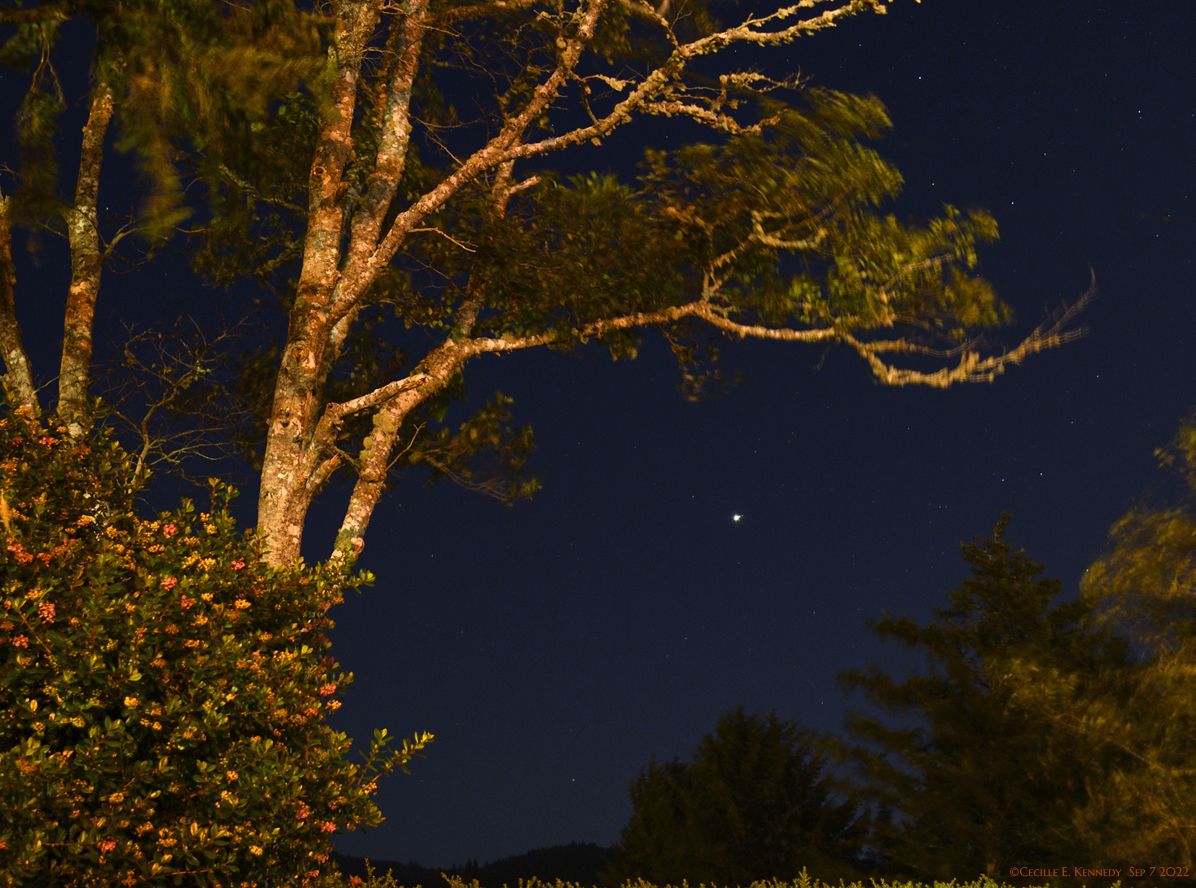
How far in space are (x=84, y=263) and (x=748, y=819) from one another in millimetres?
28689

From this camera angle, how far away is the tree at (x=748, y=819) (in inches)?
1355

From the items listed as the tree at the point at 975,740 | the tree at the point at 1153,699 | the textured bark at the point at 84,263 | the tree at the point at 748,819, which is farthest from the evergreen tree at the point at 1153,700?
the tree at the point at 748,819

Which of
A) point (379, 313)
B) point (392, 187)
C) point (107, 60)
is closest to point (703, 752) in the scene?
point (379, 313)

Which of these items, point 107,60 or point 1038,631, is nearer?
point 107,60

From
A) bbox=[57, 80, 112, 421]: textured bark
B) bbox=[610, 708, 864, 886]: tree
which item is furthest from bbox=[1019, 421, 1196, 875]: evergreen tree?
bbox=[610, 708, 864, 886]: tree

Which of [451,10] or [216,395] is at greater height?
[451,10]

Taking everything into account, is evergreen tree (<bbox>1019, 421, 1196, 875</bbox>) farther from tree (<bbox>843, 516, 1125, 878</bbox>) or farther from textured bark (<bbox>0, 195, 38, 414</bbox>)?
textured bark (<bbox>0, 195, 38, 414</bbox>)

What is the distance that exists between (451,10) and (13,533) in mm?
9954

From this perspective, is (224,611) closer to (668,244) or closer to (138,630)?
(138,630)

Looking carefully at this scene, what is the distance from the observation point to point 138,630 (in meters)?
6.83

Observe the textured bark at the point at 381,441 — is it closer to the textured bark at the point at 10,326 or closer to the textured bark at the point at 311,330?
the textured bark at the point at 311,330

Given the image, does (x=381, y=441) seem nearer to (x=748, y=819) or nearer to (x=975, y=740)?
(x=975, y=740)

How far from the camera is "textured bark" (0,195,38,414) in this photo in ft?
39.0

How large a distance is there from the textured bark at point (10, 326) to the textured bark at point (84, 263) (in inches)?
17.3
